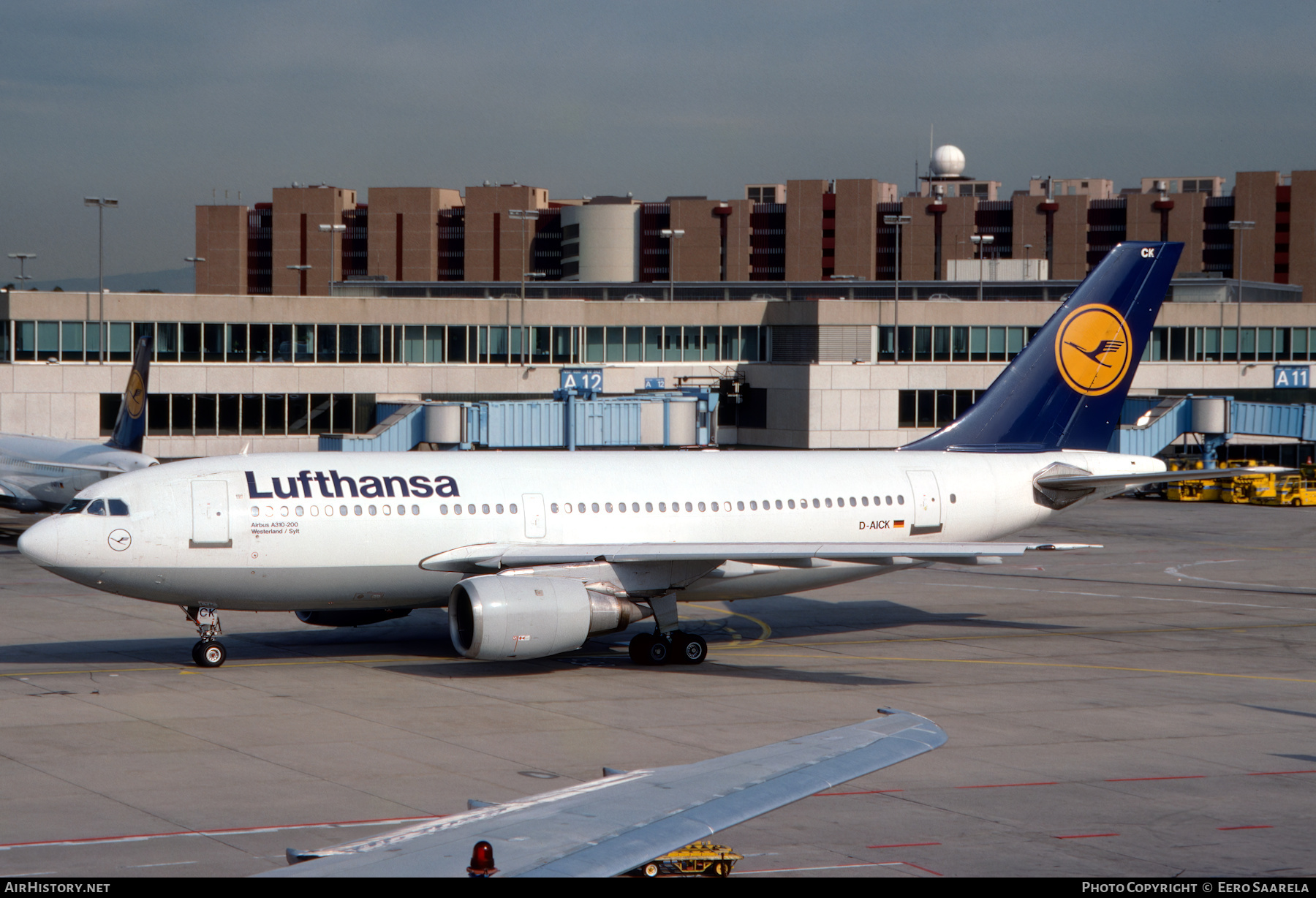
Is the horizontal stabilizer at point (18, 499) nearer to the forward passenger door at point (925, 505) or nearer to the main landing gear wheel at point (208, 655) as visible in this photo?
the main landing gear wheel at point (208, 655)

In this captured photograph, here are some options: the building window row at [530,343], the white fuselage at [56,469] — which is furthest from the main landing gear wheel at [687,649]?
the building window row at [530,343]

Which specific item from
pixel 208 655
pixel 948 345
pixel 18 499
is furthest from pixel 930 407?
pixel 208 655

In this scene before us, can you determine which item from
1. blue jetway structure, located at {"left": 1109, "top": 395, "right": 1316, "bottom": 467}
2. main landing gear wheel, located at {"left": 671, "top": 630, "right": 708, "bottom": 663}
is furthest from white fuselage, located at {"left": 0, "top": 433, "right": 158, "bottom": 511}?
blue jetway structure, located at {"left": 1109, "top": 395, "right": 1316, "bottom": 467}

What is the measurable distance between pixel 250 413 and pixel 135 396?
72.1ft

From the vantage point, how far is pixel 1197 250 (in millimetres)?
179000

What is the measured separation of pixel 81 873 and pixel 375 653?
1651 centimetres

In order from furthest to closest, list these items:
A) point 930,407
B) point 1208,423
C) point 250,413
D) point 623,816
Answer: point 930,407
point 250,413
point 1208,423
point 623,816

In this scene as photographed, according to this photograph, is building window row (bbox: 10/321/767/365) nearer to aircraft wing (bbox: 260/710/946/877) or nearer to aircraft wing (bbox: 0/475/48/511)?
aircraft wing (bbox: 0/475/48/511)

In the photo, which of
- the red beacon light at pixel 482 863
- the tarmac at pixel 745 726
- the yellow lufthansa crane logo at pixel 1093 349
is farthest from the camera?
the yellow lufthansa crane logo at pixel 1093 349

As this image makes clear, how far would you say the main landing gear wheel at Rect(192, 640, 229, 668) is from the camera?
2961 cm

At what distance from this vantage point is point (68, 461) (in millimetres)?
52312

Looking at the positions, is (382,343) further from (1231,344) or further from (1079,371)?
(1231,344)

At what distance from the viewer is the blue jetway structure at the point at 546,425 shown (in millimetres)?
63719

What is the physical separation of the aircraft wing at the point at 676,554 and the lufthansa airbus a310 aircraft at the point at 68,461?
25.3 metres
